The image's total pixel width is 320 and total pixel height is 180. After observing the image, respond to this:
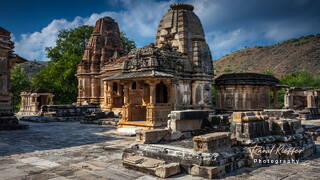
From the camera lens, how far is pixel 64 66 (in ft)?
112

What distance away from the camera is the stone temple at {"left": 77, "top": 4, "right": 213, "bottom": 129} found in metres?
12.6

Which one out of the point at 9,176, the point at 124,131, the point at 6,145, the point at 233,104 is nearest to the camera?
the point at 9,176

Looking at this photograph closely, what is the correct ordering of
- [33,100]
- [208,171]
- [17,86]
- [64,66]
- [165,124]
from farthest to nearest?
1. [17,86]
2. [64,66]
3. [33,100]
4. [165,124]
5. [208,171]

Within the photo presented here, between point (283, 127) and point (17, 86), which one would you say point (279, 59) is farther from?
point (283, 127)

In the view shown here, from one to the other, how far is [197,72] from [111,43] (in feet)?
46.4

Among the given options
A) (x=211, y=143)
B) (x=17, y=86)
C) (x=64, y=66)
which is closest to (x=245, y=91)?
(x=211, y=143)

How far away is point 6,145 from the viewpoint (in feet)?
29.1

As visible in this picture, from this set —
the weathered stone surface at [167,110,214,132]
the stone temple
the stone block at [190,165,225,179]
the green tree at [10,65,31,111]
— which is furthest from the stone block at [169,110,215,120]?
the green tree at [10,65,31,111]

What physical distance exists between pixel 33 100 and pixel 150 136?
25138mm

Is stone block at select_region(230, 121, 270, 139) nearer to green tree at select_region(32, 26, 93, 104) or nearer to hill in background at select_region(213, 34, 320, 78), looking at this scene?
green tree at select_region(32, 26, 93, 104)

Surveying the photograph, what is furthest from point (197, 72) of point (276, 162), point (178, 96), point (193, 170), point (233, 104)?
point (193, 170)

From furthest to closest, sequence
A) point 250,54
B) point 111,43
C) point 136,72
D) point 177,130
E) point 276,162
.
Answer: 1. point 250,54
2. point 111,43
3. point 136,72
4. point 177,130
5. point 276,162

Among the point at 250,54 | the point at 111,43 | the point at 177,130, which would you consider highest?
the point at 250,54

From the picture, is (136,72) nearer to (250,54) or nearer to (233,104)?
(233,104)
